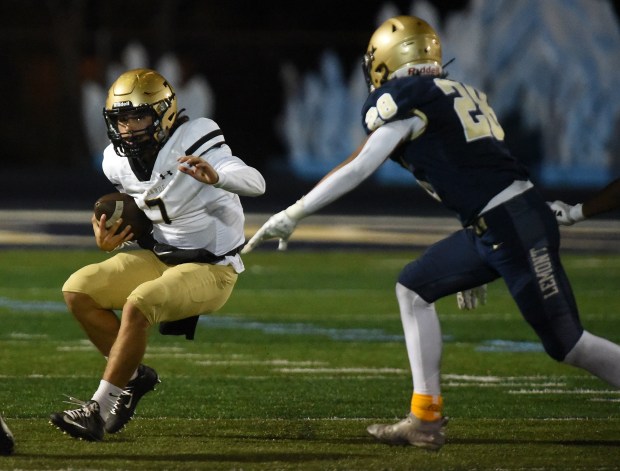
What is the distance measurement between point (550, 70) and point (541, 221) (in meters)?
21.0

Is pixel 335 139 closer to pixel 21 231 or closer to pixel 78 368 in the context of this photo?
pixel 21 231

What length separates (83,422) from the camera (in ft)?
17.4

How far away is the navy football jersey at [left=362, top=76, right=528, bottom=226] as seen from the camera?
5102mm

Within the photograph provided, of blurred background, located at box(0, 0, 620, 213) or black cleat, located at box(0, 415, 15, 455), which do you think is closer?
black cleat, located at box(0, 415, 15, 455)

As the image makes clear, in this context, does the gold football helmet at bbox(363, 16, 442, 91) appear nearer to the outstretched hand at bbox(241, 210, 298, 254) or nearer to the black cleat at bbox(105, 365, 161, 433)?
the outstretched hand at bbox(241, 210, 298, 254)

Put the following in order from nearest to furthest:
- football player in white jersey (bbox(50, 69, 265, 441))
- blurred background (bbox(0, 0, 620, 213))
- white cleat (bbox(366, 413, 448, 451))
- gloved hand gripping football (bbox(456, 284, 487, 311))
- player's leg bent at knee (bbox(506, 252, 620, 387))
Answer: player's leg bent at knee (bbox(506, 252, 620, 387)) → white cleat (bbox(366, 413, 448, 451)) → football player in white jersey (bbox(50, 69, 265, 441)) → gloved hand gripping football (bbox(456, 284, 487, 311)) → blurred background (bbox(0, 0, 620, 213))

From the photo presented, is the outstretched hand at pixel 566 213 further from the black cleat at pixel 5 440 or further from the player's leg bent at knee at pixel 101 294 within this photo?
the black cleat at pixel 5 440

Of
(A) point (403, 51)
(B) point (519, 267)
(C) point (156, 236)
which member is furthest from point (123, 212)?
(B) point (519, 267)

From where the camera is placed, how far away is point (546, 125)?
25484 millimetres

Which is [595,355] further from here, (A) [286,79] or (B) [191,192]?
(A) [286,79]

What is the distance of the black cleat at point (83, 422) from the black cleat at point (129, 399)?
0.47 feet

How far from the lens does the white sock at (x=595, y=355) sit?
4.98m

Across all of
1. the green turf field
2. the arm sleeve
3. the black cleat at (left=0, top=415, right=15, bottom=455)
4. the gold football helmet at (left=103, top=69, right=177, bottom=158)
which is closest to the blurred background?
the green turf field

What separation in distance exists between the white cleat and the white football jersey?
1.03m
